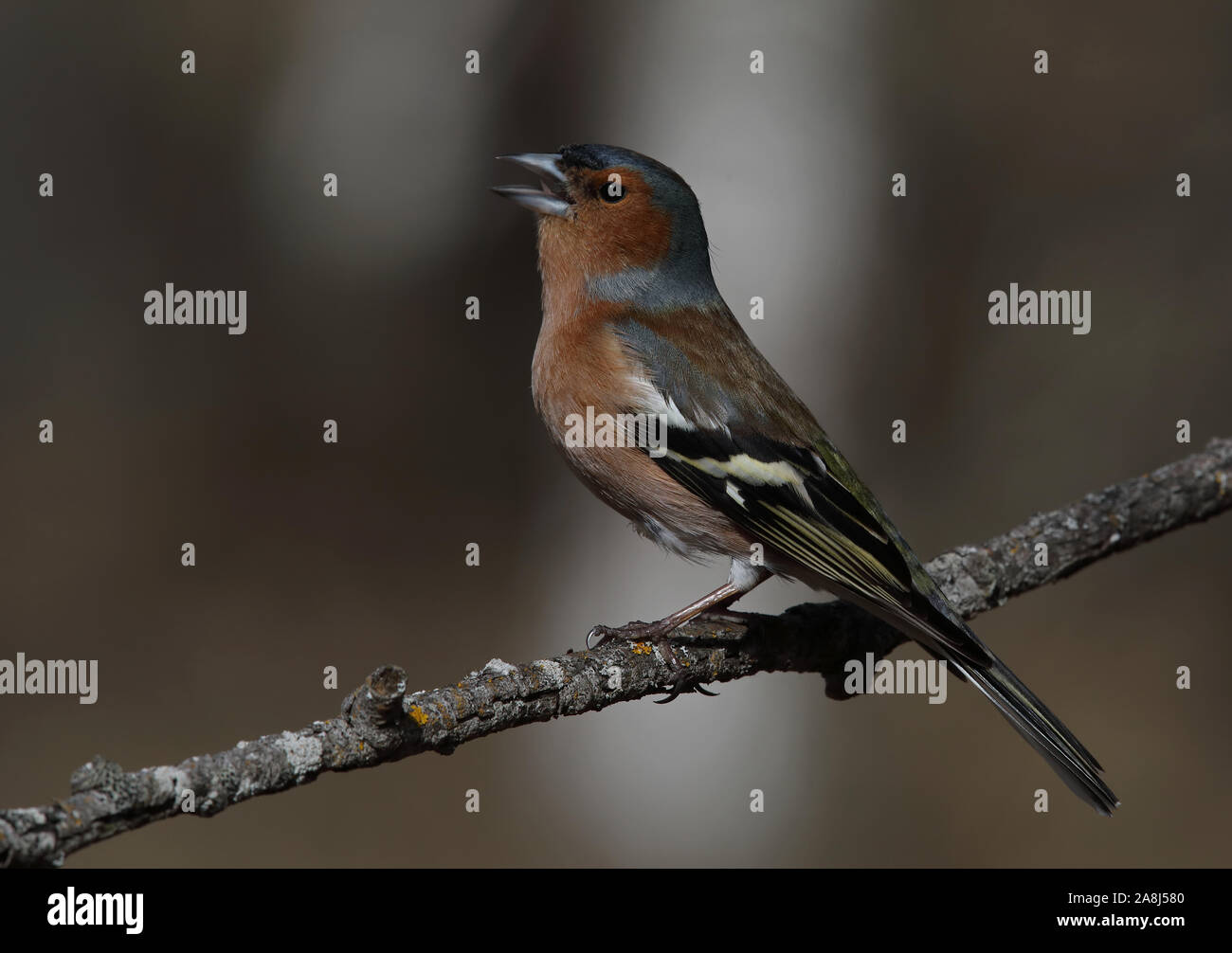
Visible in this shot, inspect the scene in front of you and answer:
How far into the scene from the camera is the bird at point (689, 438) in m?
4.27

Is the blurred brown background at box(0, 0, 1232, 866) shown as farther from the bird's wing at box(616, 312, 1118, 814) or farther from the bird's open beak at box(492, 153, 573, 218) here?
the bird's wing at box(616, 312, 1118, 814)

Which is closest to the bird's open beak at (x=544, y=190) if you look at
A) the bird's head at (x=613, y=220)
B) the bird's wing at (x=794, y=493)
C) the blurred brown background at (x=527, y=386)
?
the bird's head at (x=613, y=220)

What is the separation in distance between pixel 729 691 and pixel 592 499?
1771 mm

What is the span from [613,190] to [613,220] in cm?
13

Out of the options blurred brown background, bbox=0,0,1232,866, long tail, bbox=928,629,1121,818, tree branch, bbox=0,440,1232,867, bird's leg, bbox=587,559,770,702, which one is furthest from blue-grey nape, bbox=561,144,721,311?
blurred brown background, bbox=0,0,1232,866

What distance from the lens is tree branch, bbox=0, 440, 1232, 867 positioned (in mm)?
2465

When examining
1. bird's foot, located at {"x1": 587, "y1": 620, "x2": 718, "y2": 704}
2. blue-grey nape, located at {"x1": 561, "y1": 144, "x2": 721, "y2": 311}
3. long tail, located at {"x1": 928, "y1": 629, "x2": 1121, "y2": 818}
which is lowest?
long tail, located at {"x1": 928, "y1": 629, "x2": 1121, "y2": 818}

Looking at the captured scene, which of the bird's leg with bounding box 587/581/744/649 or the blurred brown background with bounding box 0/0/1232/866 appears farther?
the blurred brown background with bounding box 0/0/1232/866

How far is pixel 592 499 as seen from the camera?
845 centimetres

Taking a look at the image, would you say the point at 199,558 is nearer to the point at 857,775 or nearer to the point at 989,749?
the point at 857,775

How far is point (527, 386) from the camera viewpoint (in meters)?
12.2

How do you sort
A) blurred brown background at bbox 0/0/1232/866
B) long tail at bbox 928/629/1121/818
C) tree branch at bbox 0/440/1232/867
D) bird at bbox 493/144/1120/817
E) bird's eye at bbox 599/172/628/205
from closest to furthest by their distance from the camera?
tree branch at bbox 0/440/1232/867 → long tail at bbox 928/629/1121/818 → bird at bbox 493/144/1120/817 → bird's eye at bbox 599/172/628/205 → blurred brown background at bbox 0/0/1232/866

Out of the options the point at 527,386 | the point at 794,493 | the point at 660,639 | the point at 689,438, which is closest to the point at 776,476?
the point at 794,493

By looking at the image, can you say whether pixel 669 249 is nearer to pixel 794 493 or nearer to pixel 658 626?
pixel 794 493
